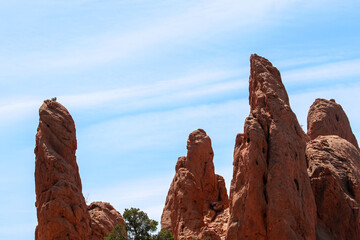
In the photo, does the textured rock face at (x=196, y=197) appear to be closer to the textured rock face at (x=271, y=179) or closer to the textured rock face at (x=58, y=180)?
the textured rock face at (x=271, y=179)

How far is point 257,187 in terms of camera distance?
53.0 meters

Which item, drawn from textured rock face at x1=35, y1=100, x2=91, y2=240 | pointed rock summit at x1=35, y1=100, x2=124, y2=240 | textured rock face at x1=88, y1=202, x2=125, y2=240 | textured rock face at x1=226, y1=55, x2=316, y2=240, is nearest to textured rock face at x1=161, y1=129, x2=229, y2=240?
textured rock face at x1=88, y1=202, x2=125, y2=240

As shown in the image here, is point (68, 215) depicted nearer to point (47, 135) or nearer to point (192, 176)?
point (47, 135)

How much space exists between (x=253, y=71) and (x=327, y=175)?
8291mm

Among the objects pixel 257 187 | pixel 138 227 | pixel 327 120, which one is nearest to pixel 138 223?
pixel 138 227

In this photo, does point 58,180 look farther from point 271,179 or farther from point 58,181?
point 271,179

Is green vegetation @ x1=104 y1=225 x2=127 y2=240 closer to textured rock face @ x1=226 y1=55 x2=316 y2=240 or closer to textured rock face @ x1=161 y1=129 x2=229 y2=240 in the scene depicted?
textured rock face @ x1=161 y1=129 x2=229 y2=240

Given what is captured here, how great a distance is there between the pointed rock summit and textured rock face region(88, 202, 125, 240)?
109 cm

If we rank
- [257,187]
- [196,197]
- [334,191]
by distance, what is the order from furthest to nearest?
[196,197], [334,191], [257,187]

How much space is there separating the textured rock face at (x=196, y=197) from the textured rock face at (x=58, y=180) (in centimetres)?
839

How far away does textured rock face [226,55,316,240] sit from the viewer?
5241 centimetres

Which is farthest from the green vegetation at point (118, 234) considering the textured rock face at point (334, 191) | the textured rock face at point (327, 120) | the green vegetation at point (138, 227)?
the textured rock face at point (327, 120)

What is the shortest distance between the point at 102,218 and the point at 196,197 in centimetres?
714

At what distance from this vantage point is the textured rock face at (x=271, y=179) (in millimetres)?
52406
